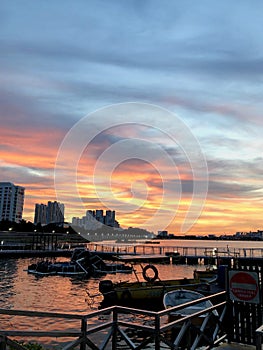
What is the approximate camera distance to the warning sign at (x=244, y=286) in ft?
26.9

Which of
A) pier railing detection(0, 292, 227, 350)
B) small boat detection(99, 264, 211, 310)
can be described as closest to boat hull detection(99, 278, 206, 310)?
small boat detection(99, 264, 211, 310)

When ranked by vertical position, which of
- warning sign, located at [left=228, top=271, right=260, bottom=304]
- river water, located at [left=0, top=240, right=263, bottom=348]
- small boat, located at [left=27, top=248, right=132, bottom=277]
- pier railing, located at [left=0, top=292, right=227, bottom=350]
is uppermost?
warning sign, located at [left=228, top=271, right=260, bottom=304]

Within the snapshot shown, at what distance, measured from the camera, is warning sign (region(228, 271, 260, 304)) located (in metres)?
8.21

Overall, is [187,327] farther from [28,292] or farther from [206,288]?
[28,292]

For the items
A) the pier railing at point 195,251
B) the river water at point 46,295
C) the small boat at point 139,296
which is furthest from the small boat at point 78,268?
the pier railing at point 195,251

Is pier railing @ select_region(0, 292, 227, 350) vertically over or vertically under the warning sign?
under

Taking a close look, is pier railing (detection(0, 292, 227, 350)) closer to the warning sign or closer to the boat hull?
the warning sign

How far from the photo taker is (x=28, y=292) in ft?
109

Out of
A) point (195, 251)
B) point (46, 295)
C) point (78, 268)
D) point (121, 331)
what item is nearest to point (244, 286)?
point (121, 331)

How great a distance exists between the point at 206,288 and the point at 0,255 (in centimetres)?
5632

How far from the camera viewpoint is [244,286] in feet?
27.4

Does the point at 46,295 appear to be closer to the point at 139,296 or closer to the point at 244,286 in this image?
the point at 139,296

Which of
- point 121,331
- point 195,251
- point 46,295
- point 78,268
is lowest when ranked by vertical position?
point 46,295

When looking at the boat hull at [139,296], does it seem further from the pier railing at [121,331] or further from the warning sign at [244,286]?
the warning sign at [244,286]
